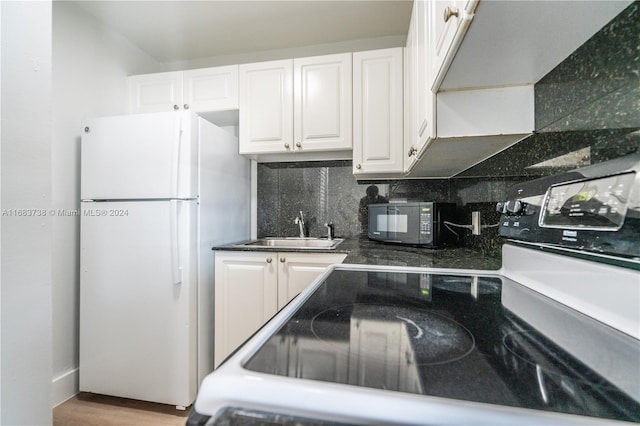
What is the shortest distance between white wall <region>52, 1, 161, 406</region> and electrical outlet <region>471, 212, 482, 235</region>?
238cm

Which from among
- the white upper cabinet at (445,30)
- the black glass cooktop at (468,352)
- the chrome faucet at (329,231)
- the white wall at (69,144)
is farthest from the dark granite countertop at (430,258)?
the white wall at (69,144)

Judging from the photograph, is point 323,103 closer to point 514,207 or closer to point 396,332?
point 514,207

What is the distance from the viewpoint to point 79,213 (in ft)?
5.95

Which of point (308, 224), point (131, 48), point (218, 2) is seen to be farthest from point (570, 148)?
point (131, 48)

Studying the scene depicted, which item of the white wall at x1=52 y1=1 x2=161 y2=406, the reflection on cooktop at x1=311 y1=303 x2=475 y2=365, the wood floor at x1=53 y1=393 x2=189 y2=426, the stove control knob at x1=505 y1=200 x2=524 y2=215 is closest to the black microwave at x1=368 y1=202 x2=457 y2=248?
the stove control knob at x1=505 y1=200 x2=524 y2=215

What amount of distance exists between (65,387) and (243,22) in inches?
103

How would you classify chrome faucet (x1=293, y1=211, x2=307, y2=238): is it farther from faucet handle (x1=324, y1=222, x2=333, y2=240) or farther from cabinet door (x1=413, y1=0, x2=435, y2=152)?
cabinet door (x1=413, y1=0, x2=435, y2=152)

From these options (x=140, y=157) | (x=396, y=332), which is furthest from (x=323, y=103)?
(x=396, y=332)

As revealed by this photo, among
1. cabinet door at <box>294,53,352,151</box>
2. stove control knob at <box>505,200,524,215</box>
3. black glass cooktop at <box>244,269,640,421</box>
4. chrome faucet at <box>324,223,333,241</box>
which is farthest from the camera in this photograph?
chrome faucet at <box>324,223,333,241</box>

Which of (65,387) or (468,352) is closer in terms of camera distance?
(468,352)

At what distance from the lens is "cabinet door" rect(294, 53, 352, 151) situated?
1.86m

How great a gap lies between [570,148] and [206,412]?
96 cm

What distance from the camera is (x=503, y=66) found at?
0.75m

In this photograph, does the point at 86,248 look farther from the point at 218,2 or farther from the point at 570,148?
the point at 570,148
